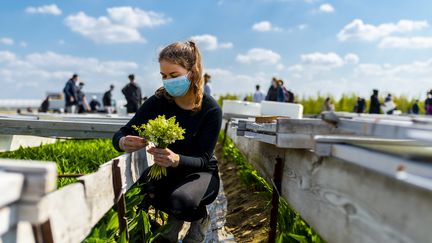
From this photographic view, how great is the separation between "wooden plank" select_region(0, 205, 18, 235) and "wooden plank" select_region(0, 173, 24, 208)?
34 mm

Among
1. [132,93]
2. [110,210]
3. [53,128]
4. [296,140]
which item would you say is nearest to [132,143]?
[110,210]

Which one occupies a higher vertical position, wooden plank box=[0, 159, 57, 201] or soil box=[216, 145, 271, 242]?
wooden plank box=[0, 159, 57, 201]

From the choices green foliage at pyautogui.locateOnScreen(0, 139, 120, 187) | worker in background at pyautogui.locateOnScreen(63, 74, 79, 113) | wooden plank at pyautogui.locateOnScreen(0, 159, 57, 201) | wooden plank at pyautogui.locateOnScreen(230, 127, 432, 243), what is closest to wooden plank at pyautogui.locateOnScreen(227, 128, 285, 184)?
wooden plank at pyautogui.locateOnScreen(230, 127, 432, 243)

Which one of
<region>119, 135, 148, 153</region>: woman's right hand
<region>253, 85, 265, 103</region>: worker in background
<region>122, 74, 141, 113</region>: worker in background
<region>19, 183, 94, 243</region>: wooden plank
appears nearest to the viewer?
<region>19, 183, 94, 243</region>: wooden plank

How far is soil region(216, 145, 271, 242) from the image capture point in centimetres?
352

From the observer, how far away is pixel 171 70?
288 centimetres

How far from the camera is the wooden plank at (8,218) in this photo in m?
1.20

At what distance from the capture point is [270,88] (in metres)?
14.2

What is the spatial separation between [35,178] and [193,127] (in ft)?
6.09

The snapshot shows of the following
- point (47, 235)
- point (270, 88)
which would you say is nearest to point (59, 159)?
point (47, 235)

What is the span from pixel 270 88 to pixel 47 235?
13070mm

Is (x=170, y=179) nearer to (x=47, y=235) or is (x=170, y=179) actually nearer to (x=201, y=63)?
(x=201, y=63)

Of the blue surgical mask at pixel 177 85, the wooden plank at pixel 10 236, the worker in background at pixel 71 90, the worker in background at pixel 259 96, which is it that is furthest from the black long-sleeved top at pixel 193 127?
the worker in background at pixel 259 96

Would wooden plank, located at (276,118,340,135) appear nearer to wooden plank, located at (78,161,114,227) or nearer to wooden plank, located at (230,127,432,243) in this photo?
wooden plank, located at (230,127,432,243)
